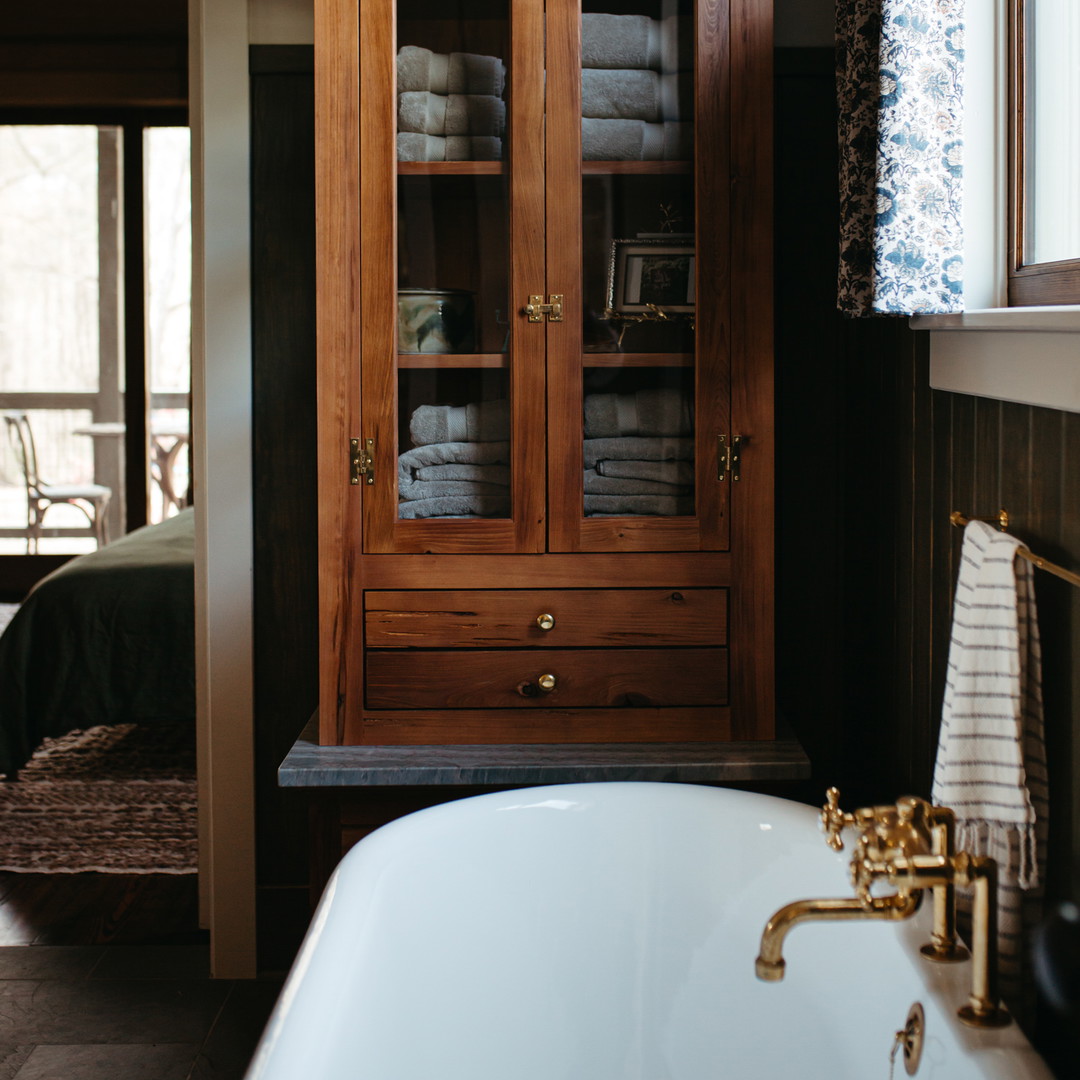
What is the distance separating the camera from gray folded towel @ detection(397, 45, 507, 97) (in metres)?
2.03

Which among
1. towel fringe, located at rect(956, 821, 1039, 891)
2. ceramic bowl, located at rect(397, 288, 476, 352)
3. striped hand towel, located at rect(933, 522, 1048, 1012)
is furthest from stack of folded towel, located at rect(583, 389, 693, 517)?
towel fringe, located at rect(956, 821, 1039, 891)

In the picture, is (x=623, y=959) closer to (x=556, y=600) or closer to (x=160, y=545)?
(x=556, y=600)

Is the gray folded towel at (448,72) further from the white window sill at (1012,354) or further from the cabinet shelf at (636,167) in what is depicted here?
the white window sill at (1012,354)

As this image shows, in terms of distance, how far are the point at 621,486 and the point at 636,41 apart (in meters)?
0.73

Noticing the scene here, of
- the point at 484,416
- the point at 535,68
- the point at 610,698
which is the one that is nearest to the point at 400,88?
the point at 535,68

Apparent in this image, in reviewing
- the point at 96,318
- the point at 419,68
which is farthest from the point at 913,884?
the point at 96,318

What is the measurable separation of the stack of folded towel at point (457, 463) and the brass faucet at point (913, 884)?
0.95 m

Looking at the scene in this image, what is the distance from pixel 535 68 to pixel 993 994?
1.52 metres

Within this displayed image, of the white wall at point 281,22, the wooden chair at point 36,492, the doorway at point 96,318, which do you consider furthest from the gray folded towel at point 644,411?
the wooden chair at point 36,492

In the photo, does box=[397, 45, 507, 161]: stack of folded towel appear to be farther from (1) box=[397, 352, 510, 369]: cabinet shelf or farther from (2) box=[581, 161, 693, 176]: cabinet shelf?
(1) box=[397, 352, 510, 369]: cabinet shelf

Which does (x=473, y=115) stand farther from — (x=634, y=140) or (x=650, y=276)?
(x=650, y=276)

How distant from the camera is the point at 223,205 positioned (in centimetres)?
239

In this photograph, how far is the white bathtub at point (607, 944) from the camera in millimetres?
1512

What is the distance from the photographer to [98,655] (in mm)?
3527
